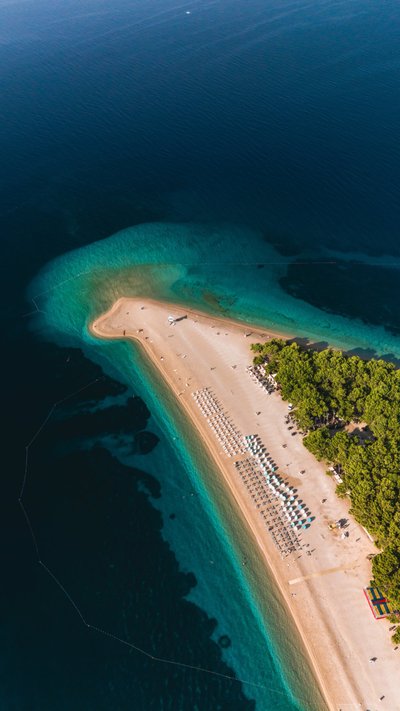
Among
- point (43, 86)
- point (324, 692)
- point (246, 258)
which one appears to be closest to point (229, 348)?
point (246, 258)

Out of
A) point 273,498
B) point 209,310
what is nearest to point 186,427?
point 273,498

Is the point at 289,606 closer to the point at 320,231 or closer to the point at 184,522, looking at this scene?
the point at 184,522

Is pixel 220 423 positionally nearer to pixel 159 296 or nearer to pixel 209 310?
pixel 209 310

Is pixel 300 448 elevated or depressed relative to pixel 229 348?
depressed

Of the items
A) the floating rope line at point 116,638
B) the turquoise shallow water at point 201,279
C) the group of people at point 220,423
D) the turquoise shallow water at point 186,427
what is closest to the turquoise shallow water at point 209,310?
the turquoise shallow water at point 186,427

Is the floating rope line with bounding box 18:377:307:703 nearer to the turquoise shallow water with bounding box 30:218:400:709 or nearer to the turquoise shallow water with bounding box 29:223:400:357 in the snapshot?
the turquoise shallow water with bounding box 30:218:400:709

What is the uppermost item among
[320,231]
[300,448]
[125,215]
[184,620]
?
[125,215]
